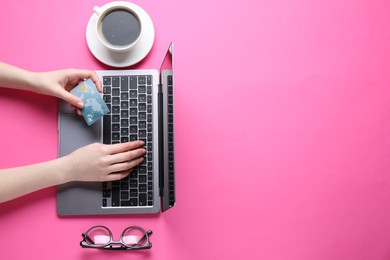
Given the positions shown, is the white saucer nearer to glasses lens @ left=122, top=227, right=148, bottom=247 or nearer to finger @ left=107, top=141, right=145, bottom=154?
finger @ left=107, top=141, right=145, bottom=154

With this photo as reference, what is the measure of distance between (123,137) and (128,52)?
0.75ft

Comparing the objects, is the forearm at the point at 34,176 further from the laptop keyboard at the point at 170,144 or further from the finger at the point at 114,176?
the laptop keyboard at the point at 170,144

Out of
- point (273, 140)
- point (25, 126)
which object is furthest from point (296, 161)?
point (25, 126)

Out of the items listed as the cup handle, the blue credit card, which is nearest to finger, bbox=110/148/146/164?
the blue credit card

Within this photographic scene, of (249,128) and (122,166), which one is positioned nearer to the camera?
(122,166)

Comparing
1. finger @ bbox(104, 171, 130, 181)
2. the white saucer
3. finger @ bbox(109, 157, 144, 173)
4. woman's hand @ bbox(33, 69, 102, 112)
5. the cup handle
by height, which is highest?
the cup handle

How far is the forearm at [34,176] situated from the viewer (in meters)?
0.95

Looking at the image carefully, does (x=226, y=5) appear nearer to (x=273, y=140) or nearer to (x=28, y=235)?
(x=273, y=140)

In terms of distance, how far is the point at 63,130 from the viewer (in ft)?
3.34

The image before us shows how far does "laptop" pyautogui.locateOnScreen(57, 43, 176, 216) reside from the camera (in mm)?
1004

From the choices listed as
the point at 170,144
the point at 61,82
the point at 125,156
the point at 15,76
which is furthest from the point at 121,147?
the point at 15,76

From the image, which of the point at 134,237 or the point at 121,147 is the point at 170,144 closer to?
the point at 121,147

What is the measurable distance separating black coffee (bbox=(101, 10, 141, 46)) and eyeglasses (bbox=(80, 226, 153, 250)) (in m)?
0.50

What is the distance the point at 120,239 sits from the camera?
1.02 metres
